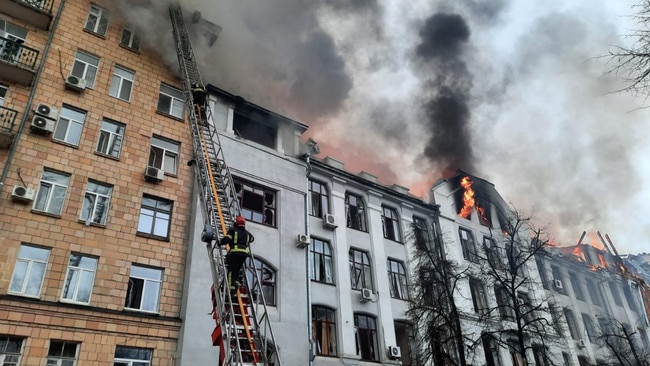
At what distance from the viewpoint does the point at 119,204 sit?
A: 1565 centimetres

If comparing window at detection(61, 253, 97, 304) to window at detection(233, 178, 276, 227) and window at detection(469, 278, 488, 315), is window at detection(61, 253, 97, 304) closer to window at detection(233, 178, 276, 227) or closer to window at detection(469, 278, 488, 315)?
window at detection(233, 178, 276, 227)

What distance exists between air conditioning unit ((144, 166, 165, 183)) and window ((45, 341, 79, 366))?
20.0 ft

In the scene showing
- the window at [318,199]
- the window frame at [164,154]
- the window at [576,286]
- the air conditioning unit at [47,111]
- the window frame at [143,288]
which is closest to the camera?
the window frame at [143,288]

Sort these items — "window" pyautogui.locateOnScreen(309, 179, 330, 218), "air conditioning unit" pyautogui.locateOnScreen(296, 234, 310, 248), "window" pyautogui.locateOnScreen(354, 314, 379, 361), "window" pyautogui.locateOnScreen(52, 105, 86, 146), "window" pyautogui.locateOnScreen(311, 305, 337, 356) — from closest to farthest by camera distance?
"window" pyautogui.locateOnScreen(52, 105, 86, 146), "window" pyautogui.locateOnScreen(311, 305, 337, 356), "air conditioning unit" pyautogui.locateOnScreen(296, 234, 310, 248), "window" pyautogui.locateOnScreen(354, 314, 379, 361), "window" pyautogui.locateOnScreen(309, 179, 330, 218)

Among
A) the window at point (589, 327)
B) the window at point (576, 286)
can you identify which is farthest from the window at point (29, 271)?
the window at point (576, 286)

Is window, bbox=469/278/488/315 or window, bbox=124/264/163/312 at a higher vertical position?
window, bbox=469/278/488/315

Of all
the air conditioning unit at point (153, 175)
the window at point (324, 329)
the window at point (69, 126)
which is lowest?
the window at point (324, 329)

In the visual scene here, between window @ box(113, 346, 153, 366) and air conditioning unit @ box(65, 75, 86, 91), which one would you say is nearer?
window @ box(113, 346, 153, 366)

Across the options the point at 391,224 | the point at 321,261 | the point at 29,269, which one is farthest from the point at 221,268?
the point at 391,224

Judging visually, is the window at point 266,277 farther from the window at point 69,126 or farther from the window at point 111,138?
the window at point 69,126

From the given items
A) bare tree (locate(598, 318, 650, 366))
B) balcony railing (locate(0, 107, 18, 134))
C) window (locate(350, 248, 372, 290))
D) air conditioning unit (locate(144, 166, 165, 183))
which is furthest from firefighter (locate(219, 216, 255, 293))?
bare tree (locate(598, 318, 650, 366))

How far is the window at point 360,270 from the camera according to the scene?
21078 millimetres

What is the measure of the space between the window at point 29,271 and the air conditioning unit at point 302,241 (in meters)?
9.06

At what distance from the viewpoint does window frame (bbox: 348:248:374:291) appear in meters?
21.0
